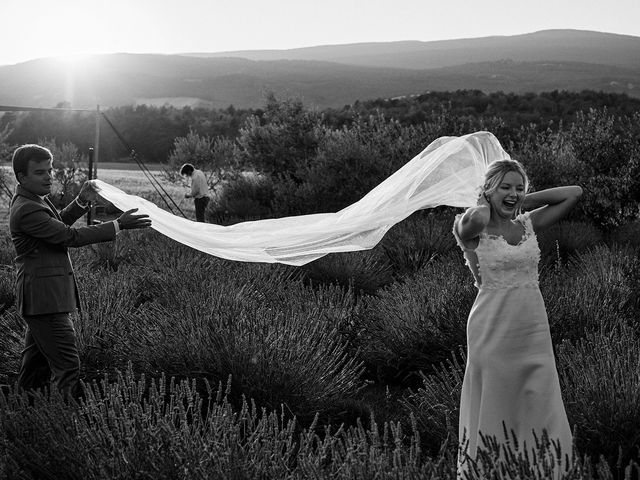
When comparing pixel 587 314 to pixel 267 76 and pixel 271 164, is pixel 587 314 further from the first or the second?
pixel 267 76

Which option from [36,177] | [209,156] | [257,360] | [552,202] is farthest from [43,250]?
[209,156]

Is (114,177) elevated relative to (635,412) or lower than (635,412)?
lower

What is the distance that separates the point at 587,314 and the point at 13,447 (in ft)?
14.6

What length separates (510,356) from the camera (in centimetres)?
367

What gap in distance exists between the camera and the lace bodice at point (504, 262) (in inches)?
147

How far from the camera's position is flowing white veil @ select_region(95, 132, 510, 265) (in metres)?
5.40

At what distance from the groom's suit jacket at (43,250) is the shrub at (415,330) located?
8.38 feet

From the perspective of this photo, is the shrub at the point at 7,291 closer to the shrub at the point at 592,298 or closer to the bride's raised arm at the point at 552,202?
the shrub at the point at 592,298

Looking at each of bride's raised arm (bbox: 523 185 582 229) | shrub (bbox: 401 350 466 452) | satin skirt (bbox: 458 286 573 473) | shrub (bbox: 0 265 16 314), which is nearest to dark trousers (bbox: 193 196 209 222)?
shrub (bbox: 0 265 16 314)

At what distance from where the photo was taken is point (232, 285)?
271 inches

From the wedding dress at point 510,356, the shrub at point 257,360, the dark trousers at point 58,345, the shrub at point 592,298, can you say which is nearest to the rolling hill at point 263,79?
the shrub at point 592,298

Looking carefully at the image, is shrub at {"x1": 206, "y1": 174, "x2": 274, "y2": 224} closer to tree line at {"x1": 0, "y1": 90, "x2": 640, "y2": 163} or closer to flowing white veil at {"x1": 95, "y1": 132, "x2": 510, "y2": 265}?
flowing white veil at {"x1": 95, "y1": 132, "x2": 510, "y2": 265}

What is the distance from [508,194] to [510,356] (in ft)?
2.54

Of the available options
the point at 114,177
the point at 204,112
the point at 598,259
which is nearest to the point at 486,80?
the point at 204,112
